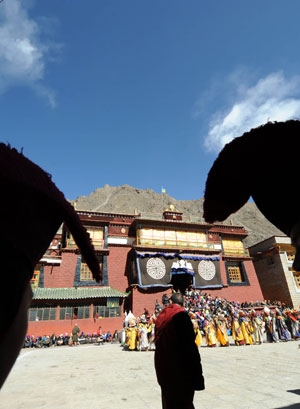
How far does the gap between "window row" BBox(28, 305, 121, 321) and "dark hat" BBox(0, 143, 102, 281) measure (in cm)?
2012

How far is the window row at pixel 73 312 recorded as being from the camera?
60.1ft

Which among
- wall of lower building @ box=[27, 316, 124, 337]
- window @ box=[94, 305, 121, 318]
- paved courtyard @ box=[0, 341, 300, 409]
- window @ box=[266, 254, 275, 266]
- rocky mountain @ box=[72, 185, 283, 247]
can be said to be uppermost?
rocky mountain @ box=[72, 185, 283, 247]

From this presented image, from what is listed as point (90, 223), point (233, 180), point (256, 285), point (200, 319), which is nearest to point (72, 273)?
point (90, 223)

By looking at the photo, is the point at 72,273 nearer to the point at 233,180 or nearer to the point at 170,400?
the point at 170,400

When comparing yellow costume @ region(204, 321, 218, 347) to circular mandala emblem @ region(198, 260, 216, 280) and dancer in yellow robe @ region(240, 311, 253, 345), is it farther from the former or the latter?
circular mandala emblem @ region(198, 260, 216, 280)

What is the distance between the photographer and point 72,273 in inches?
825

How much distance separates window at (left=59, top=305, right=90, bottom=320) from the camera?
1870 cm

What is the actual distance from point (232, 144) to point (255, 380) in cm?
565

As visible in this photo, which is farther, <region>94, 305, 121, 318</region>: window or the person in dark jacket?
<region>94, 305, 121, 318</region>: window

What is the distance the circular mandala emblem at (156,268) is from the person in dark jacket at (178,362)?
721 inches

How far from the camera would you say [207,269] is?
2311cm

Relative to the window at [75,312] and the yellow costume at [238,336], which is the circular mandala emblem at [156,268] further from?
the yellow costume at [238,336]

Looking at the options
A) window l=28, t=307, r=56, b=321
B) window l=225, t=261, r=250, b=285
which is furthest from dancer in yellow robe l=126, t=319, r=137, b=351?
window l=225, t=261, r=250, b=285

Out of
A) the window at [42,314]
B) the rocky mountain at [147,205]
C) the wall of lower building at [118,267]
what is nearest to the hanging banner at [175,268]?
the wall of lower building at [118,267]
